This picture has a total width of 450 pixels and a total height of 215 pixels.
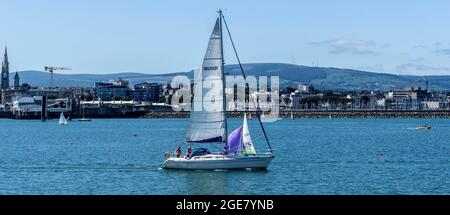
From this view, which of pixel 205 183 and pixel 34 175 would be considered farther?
pixel 34 175

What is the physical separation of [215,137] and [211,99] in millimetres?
1480

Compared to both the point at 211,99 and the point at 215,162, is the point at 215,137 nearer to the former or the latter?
the point at 215,162

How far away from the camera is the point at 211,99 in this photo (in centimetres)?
3269

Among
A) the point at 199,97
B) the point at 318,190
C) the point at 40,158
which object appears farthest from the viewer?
the point at 40,158

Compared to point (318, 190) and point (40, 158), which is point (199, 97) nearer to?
point (318, 190)

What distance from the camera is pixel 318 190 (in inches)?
1072

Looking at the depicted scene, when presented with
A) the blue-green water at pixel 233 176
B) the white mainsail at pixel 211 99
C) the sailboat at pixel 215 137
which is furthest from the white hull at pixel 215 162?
the white mainsail at pixel 211 99

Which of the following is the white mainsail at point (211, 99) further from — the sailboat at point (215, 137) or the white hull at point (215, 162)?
the white hull at point (215, 162)

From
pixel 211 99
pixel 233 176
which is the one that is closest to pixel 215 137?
pixel 211 99

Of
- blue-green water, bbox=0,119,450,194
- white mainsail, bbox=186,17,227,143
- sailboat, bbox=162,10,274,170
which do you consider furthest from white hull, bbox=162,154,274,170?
white mainsail, bbox=186,17,227,143

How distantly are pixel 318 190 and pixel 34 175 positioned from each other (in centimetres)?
1226
